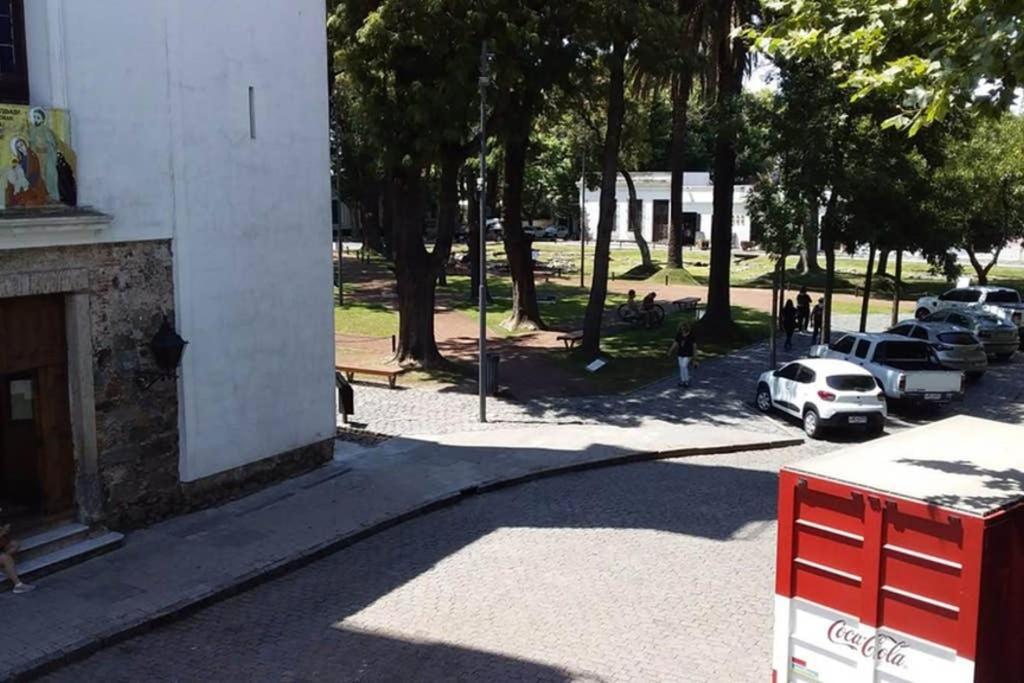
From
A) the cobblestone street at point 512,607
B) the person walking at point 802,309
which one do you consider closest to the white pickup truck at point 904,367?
the cobblestone street at point 512,607

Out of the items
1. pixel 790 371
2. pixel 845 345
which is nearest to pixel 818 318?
pixel 845 345

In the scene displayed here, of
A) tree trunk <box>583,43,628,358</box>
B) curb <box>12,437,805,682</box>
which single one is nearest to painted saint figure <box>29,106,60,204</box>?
curb <box>12,437,805,682</box>

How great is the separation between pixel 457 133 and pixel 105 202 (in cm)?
1128

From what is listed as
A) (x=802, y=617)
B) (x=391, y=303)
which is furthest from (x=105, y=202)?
(x=391, y=303)

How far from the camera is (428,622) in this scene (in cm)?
1058

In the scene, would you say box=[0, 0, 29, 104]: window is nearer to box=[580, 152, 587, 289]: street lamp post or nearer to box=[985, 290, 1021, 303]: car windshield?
box=[985, 290, 1021, 303]: car windshield

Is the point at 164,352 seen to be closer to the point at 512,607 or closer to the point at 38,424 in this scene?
the point at 38,424

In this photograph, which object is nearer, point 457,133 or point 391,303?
point 457,133

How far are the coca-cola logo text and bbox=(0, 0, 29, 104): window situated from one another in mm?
10436

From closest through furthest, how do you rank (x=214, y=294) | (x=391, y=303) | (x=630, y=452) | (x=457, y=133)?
(x=214, y=294), (x=630, y=452), (x=457, y=133), (x=391, y=303)

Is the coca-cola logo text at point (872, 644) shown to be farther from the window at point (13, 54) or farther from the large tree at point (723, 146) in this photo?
the large tree at point (723, 146)

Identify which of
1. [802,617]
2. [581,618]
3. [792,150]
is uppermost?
[792,150]

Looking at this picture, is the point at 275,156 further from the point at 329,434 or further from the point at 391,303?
the point at 391,303

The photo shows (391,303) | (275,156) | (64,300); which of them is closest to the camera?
(64,300)
